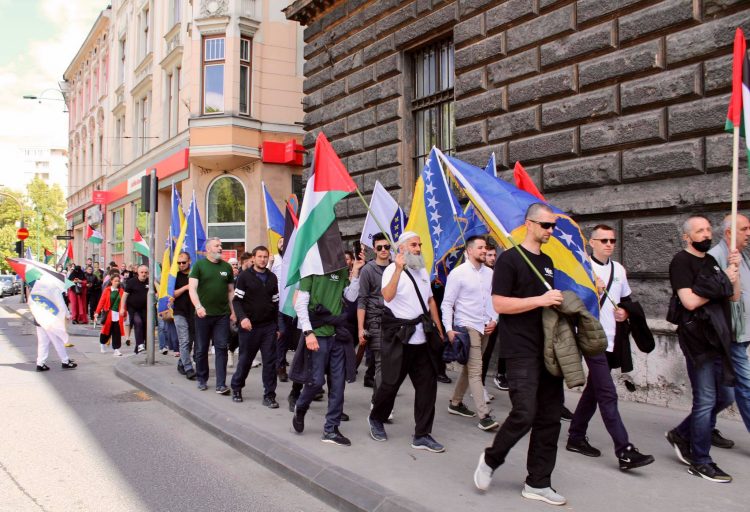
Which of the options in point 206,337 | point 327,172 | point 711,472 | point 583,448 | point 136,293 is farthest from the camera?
point 136,293

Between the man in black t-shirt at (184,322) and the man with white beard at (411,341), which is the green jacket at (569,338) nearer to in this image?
the man with white beard at (411,341)

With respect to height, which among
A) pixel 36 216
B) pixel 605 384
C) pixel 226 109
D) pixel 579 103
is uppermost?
pixel 226 109

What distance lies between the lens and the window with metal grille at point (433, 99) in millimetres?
10453

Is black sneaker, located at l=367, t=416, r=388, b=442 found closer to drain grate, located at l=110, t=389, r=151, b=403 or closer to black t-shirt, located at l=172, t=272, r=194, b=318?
drain grate, located at l=110, t=389, r=151, b=403

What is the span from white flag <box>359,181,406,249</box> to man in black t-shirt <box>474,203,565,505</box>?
4301 mm

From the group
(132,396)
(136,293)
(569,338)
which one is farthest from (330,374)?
(136,293)

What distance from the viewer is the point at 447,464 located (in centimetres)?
497

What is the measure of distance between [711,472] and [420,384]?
2221 mm

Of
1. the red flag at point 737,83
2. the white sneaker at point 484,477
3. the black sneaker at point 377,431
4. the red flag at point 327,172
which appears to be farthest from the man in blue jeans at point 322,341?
the red flag at point 737,83

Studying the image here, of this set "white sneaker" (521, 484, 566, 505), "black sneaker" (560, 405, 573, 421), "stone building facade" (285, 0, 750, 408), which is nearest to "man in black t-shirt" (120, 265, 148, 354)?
"stone building facade" (285, 0, 750, 408)

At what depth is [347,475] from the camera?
15.3ft

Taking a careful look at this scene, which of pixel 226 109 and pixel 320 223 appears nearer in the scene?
pixel 320 223

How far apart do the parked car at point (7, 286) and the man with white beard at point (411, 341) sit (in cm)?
4766

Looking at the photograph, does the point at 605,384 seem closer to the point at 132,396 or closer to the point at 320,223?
the point at 320,223
